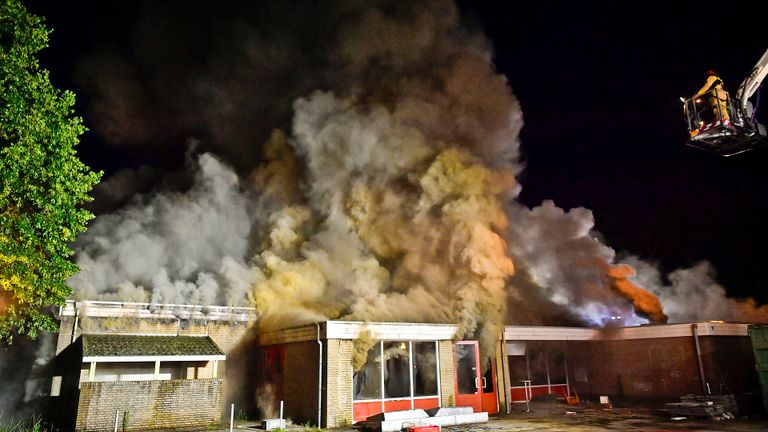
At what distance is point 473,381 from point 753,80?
1432cm

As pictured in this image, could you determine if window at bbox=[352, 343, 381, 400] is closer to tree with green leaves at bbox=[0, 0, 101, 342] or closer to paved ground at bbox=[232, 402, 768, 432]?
paved ground at bbox=[232, 402, 768, 432]

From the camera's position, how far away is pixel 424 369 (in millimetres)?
20219

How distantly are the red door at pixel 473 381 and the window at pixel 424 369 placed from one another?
3.60 feet

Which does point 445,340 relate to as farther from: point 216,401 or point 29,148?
point 29,148

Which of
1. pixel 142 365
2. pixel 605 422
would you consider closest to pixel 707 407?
pixel 605 422

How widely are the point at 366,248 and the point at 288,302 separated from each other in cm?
553

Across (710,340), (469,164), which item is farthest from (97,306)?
(710,340)

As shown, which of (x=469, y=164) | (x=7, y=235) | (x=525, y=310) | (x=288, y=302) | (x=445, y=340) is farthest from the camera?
(x=525, y=310)

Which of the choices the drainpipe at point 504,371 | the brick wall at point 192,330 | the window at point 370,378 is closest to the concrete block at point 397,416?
the window at point 370,378

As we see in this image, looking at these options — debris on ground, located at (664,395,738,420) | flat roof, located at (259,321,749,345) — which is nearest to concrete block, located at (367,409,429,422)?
flat roof, located at (259,321,749,345)

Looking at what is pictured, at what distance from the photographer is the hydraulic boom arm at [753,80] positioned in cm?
1374

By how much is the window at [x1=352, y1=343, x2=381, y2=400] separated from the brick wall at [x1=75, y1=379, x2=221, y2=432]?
5.05 meters

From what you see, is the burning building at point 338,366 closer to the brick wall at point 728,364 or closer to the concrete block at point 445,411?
the brick wall at point 728,364

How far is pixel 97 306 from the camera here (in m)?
21.0
